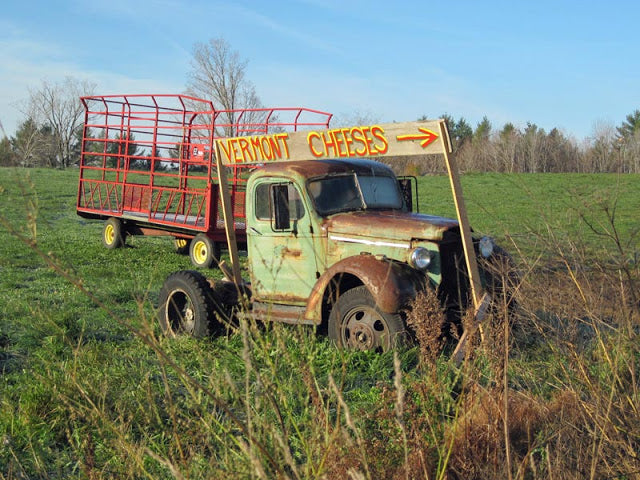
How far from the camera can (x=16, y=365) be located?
5434 millimetres

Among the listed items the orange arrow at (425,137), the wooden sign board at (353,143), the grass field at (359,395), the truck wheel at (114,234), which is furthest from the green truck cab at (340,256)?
the truck wheel at (114,234)

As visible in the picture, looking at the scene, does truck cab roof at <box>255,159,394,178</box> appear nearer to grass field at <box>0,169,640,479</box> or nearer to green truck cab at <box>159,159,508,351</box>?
green truck cab at <box>159,159,508,351</box>

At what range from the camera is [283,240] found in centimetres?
643

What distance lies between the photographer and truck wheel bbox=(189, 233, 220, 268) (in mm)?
11930

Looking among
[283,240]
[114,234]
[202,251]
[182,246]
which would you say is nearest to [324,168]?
[283,240]

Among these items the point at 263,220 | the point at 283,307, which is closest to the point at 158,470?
the point at 283,307

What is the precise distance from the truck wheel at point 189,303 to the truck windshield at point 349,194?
4.36 ft

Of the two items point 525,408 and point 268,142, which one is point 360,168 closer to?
point 268,142

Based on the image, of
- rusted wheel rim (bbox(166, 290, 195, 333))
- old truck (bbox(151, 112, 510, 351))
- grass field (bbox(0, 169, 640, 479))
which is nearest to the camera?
grass field (bbox(0, 169, 640, 479))

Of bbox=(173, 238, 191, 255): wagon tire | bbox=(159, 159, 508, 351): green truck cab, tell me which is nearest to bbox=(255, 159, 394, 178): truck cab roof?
bbox=(159, 159, 508, 351): green truck cab

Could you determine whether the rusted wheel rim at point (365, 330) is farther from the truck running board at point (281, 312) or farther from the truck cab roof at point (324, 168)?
the truck cab roof at point (324, 168)

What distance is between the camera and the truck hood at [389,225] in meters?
5.68

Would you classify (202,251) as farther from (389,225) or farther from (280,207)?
(389,225)

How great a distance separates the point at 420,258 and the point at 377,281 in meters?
0.53
